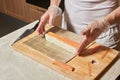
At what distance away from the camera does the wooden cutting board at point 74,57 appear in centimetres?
76

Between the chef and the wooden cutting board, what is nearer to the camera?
the wooden cutting board

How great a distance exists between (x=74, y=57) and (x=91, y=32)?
0.13 m

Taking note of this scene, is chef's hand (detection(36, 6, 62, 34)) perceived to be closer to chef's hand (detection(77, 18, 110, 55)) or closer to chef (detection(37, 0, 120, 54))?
chef (detection(37, 0, 120, 54))

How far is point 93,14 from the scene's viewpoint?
1.05m

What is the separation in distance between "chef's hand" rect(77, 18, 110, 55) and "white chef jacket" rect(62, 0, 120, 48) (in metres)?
0.13

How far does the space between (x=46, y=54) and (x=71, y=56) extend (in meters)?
0.09

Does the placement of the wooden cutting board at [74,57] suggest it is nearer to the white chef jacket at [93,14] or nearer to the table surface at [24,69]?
the table surface at [24,69]

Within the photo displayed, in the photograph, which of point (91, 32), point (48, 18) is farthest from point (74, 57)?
point (48, 18)

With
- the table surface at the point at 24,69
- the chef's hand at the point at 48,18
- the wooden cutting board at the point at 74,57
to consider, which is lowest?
the table surface at the point at 24,69

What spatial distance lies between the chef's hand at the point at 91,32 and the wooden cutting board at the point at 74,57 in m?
0.02

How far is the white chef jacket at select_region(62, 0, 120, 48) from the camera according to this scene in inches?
40.4

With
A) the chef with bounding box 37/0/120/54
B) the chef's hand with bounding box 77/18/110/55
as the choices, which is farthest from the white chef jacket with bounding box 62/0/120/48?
the chef's hand with bounding box 77/18/110/55

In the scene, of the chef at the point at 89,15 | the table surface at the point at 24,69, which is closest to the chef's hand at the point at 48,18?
the chef at the point at 89,15

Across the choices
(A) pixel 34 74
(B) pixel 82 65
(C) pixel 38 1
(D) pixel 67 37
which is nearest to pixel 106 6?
(D) pixel 67 37
